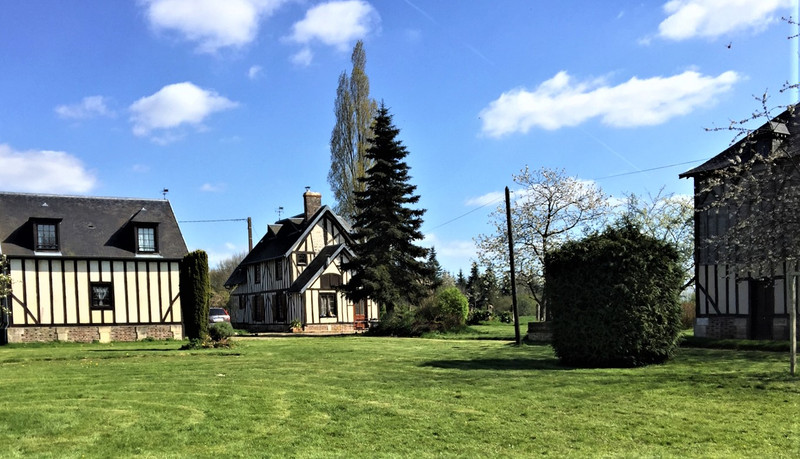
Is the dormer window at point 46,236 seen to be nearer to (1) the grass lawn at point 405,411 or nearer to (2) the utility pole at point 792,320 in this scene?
(1) the grass lawn at point 405,411

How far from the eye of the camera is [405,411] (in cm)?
847

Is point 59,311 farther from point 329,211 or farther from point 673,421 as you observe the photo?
point 673,421

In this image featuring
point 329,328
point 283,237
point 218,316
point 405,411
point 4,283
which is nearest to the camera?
point 405,411

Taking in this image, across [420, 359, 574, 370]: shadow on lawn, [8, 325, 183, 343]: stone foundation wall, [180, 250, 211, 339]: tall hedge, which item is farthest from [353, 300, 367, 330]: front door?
[420, 359, 574, 370]: shadow on lawn

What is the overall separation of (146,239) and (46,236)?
3.64 m

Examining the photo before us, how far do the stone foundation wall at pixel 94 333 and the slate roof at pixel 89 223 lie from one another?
2822mm

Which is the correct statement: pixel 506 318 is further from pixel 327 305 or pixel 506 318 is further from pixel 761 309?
pixel 761 309

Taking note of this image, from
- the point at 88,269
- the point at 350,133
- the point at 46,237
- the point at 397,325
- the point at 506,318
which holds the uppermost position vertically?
the point at 350,133

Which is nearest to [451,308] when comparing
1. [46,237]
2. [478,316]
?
[478,316]

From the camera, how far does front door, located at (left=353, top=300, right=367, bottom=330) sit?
1423 inches

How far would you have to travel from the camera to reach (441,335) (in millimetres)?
28391

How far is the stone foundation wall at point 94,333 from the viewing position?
24.7 meters

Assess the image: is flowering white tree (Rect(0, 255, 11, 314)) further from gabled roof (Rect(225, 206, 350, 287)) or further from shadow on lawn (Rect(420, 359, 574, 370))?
shadow on lawn (Rect(420, 359, 574, 370))

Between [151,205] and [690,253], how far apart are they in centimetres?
2646
